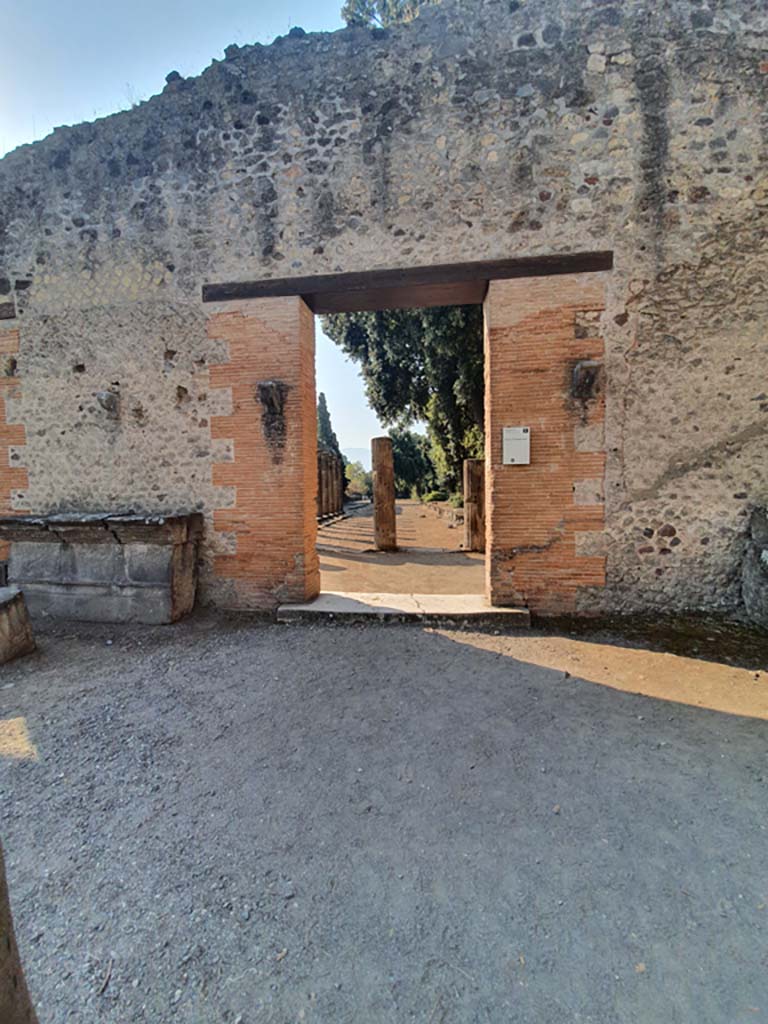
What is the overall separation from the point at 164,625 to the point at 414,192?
494 centimetres

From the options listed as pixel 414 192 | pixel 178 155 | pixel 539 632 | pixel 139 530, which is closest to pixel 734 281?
pixel 414 192

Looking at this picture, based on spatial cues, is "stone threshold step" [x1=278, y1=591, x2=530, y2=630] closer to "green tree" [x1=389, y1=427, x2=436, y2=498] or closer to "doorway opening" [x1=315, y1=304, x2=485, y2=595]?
"doorway opening" [x1=315, y1=304, x2=485, y2=595]

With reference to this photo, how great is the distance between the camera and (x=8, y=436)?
5.74 meters

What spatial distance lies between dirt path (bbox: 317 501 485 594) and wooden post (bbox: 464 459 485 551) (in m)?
0.32

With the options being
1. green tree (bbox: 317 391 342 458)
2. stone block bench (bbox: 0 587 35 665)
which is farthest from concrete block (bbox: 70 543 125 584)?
green tree (bbox: 317 391 342 458)

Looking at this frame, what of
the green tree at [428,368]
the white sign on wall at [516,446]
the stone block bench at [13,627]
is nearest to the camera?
the stone block bench at [13,627]

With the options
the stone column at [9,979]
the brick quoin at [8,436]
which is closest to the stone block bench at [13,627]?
the brick quoin at [8,436]

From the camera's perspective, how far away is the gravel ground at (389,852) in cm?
151

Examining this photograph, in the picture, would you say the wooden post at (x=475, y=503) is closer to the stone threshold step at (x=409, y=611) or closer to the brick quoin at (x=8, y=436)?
the stone threshold step at (x=409, y=611)

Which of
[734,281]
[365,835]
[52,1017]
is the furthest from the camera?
[734,281]

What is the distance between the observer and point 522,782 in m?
2.45

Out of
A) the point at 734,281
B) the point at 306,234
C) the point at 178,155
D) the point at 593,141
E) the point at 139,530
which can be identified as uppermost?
the point at 178,155

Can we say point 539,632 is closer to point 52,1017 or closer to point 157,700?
point 157,700

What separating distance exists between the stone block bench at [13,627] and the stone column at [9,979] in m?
3.83
